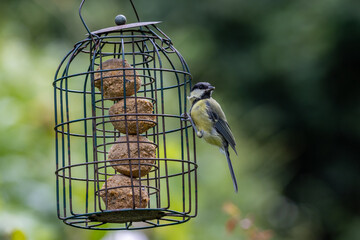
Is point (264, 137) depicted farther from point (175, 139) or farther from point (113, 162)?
point (113, 162)

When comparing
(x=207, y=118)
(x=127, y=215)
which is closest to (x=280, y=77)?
(x=207, y=118)

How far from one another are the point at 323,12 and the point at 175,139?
21.7ft

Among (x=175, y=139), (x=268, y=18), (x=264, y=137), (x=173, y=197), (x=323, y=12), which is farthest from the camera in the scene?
(x=268, y=18)

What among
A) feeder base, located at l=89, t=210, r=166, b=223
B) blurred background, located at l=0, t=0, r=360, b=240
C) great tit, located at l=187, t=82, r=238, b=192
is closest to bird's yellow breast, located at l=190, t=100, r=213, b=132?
great tit, located at l=187, t=82, r=238, b=192

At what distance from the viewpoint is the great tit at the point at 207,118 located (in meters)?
6.43

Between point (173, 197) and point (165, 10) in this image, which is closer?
point (173, 197)

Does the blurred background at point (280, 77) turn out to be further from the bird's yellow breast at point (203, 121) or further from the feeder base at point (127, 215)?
the feeder base at point (127, 215)

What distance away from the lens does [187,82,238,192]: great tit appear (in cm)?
643

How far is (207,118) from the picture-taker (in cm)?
650

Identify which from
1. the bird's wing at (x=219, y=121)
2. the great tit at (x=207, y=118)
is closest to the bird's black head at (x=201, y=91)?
the great tit at (x=207, y=118)

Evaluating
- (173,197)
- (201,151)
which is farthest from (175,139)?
(173,197)

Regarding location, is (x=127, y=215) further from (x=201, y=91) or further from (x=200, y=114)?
(x=201, y=91)

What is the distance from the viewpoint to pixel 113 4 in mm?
16359

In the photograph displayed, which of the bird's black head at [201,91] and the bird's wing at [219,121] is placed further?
the bird's wing at [219,121]
